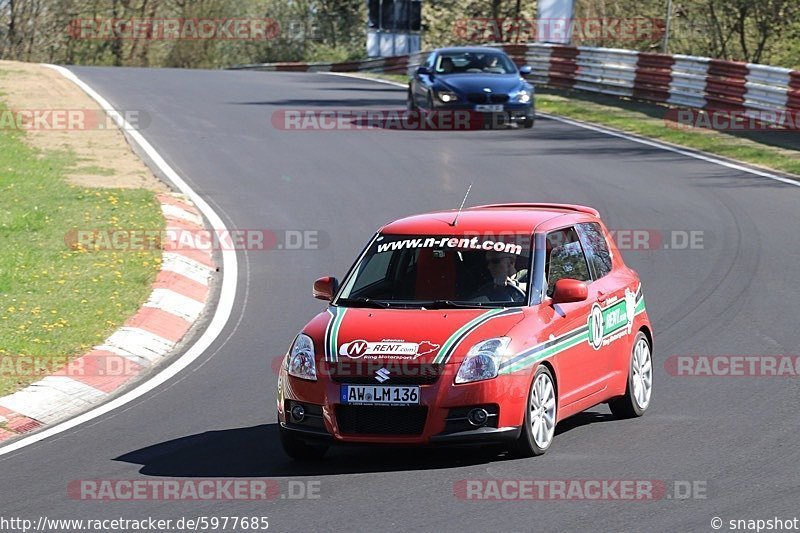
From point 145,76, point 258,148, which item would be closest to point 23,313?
point 258,148

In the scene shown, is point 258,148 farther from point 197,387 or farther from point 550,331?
point 550,331

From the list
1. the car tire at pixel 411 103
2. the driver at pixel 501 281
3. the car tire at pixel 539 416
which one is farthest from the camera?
the car tire at pixel 411 103

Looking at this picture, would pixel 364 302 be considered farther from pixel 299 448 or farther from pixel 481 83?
pixel 481 83

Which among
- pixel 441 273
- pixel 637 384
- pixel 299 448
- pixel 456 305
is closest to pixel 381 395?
pixel 299 448

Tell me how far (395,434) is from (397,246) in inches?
65.1

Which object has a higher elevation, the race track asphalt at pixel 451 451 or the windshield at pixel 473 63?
the windshield at pixel 473 63

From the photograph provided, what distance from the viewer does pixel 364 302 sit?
8617 millimetres

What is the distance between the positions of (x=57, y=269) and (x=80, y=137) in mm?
9751

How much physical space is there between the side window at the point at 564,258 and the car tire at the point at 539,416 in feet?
2.35

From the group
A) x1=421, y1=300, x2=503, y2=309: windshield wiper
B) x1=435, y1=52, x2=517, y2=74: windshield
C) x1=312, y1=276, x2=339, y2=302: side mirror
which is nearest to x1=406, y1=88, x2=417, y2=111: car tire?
x1=435, y1=52, x2=517, y2=74: windshield

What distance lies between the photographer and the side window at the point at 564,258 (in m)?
8.83

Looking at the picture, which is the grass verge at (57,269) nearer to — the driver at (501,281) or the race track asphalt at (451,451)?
the race track asphalt at (451,451)

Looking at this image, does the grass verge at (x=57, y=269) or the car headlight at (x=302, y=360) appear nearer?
the car headlight at (x=302, y=360)

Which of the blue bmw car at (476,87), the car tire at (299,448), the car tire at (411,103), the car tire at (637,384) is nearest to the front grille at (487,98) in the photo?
the blue bmw car at (476,87)
